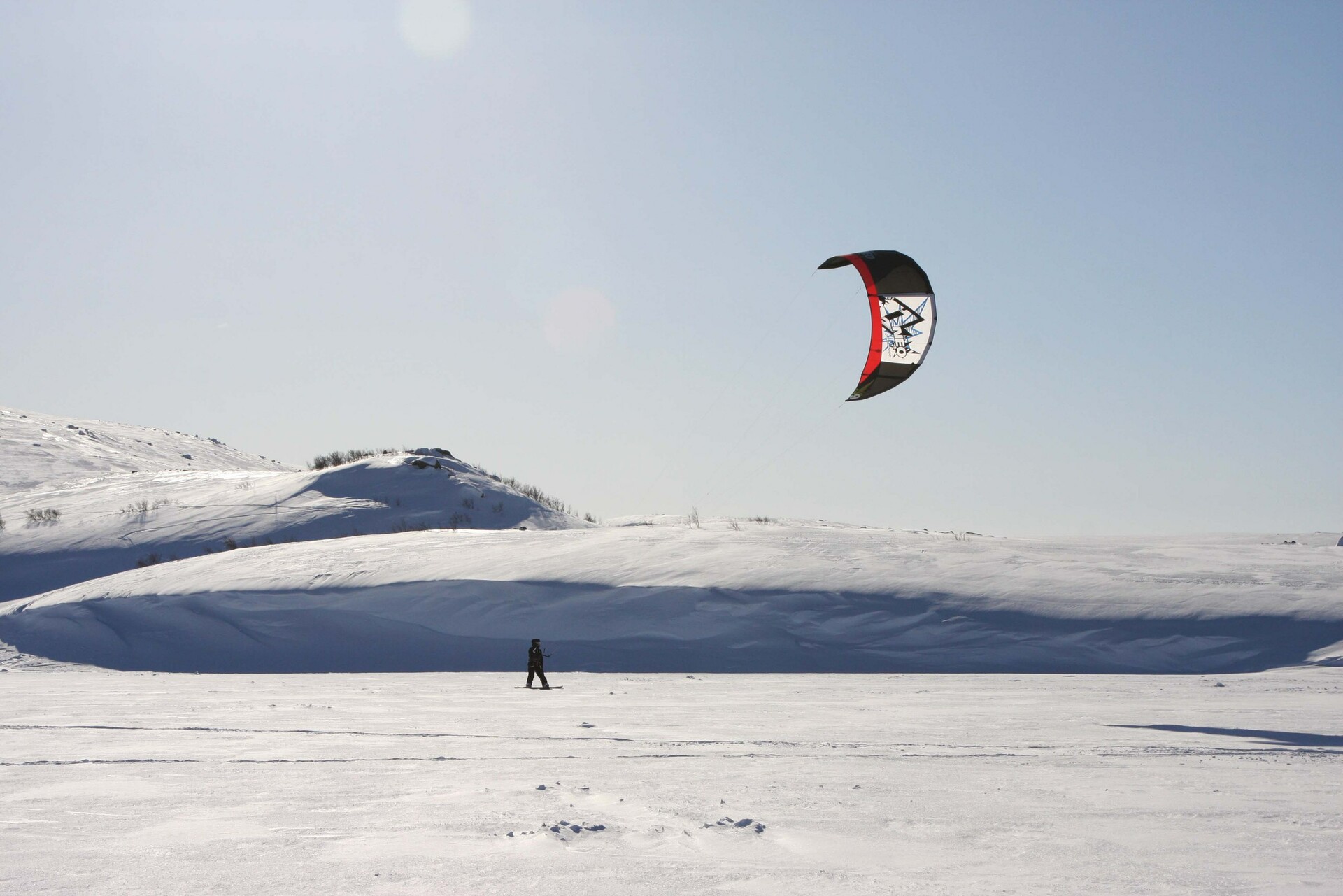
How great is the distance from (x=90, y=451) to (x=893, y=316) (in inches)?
1895

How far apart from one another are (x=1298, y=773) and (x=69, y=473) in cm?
5123

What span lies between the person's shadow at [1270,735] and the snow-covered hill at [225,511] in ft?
78.7

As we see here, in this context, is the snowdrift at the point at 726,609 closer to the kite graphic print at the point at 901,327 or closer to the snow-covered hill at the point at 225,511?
the kite graphic print at the point at 901,327

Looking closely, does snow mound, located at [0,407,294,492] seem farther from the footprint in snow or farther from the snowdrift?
the footprint in snow

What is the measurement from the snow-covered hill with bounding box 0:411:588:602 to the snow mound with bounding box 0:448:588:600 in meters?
0.05

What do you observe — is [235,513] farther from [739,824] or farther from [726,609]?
[739,824]

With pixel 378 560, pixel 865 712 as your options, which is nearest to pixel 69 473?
pixel 378 560

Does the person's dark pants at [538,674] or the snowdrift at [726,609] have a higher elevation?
the snowdrift at [726,609]

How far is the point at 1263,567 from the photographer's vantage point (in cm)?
1795

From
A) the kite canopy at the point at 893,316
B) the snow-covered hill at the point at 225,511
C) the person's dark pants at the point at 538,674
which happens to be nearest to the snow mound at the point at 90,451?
the snow-covered hill at the point at 225,511

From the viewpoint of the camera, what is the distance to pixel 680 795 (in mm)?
6594

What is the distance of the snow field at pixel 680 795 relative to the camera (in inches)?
191

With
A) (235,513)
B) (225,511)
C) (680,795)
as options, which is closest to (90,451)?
(225,511)

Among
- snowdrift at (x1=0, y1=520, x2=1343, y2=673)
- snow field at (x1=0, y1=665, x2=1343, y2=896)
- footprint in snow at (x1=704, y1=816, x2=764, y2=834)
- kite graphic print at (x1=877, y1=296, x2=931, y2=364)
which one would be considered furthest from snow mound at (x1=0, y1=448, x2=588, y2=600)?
footprint in snow at (x1=704, y1=816, x2=764, y2=834)
